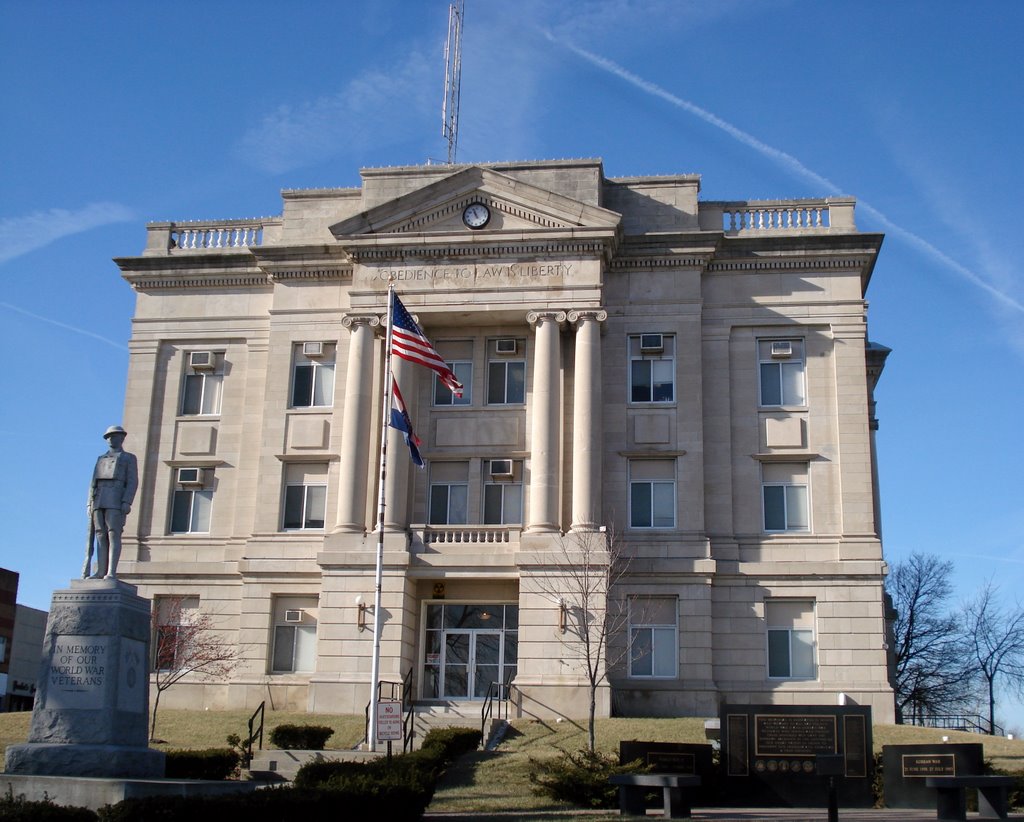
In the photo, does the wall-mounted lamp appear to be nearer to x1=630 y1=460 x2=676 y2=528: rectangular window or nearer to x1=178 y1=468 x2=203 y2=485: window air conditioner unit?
x1=178 y1=468 x2=203 y2=485: window air conditioner unit

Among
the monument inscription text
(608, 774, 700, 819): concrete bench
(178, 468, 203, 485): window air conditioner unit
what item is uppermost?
(178, 468, 203, 485): window air conditioner unit

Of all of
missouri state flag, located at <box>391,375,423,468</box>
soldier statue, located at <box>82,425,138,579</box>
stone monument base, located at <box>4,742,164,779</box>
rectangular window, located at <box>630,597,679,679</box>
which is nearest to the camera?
stone monument base, located at <box>4,742,164,779</box>

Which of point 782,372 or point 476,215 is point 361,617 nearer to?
point 476,215

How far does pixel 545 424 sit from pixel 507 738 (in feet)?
30.6

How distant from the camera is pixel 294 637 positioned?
36469 millimetres

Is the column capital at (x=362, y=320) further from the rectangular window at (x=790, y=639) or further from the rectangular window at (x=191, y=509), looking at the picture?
the rectangular window at (x=790, y=639)

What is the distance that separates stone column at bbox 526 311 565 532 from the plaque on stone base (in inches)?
680

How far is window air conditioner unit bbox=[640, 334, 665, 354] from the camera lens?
3678 cm

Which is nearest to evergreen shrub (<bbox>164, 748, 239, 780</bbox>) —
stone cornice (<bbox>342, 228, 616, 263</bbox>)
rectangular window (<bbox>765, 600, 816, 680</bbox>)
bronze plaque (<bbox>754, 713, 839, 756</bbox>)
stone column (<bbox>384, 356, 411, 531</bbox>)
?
bronze plaque (<bbox>754, 713, 839, 756</bbox>)

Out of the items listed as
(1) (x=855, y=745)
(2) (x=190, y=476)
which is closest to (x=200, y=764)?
(1) (x=855, y=745)

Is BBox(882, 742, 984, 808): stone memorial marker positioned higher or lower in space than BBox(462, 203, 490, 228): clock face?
lower

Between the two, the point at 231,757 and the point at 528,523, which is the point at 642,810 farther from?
the point at 528,523

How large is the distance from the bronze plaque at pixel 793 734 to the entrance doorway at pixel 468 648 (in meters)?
12.5

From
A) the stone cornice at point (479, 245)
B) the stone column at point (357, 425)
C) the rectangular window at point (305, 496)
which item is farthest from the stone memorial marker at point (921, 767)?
the rectangular window at point (305, 496)
